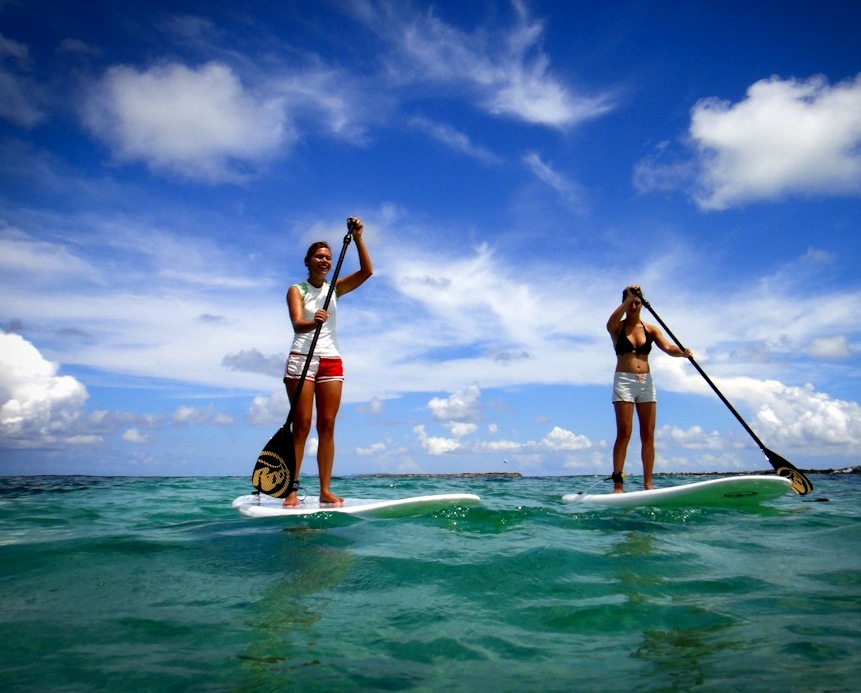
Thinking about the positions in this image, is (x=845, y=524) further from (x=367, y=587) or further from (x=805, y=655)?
(x=367, y=587)

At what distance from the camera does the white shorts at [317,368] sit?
6496 mm

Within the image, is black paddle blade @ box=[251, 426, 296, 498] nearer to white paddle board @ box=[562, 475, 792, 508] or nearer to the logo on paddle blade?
white paddle board @ box=[562, 475, 792, 508]

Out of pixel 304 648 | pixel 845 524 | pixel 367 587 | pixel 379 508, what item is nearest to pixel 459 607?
pixel 367 587

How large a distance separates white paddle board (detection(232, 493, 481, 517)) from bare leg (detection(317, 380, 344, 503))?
0.29 m

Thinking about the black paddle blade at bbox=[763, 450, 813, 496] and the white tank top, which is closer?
the white tank top

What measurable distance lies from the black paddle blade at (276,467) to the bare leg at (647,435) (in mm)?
5180

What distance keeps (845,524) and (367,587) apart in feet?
17.4

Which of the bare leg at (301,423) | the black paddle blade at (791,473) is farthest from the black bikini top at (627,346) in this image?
the bare leg at (301,423)

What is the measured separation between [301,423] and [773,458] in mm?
7065

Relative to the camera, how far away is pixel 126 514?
7125mm

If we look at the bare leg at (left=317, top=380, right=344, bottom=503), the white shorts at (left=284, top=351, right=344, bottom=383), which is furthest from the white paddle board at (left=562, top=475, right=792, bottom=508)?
the white shorts at (left=284, top=351, right=344, bottom=383)

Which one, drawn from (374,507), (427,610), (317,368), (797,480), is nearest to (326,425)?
(317,368)

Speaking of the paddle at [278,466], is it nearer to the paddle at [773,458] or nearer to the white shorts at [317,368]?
the white shorts at [317,368]

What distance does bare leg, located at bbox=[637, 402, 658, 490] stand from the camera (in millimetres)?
8453
